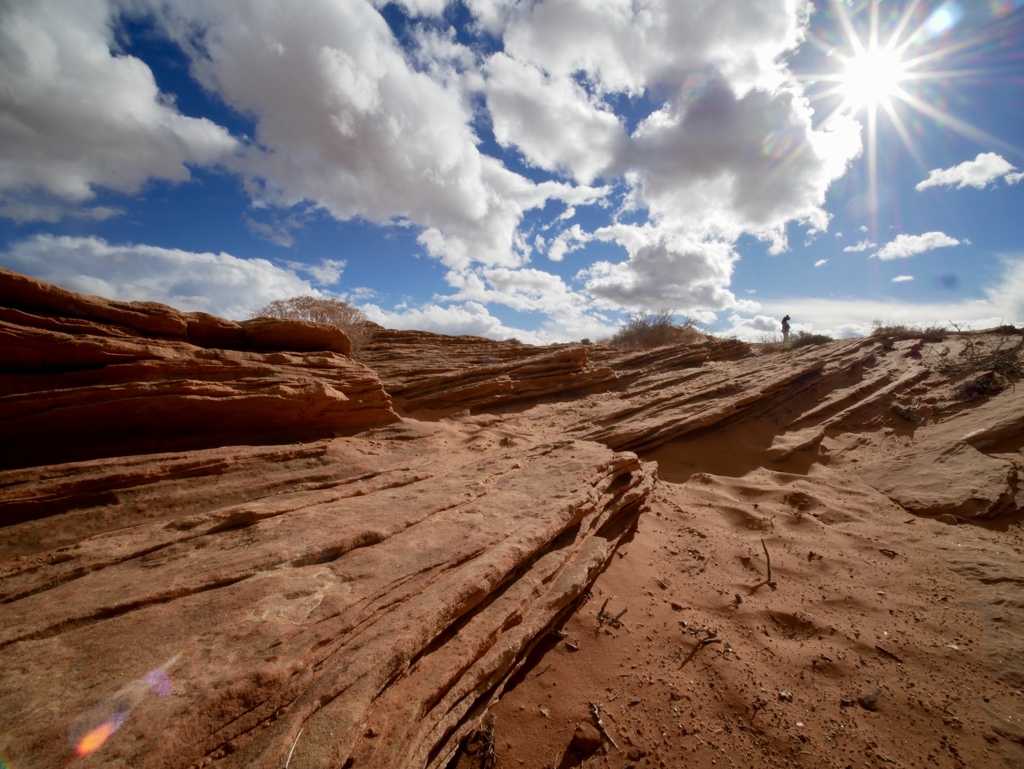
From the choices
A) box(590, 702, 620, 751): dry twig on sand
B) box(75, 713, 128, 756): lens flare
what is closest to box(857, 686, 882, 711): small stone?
A: box(590, 702, 620, 751): dry twig on sand

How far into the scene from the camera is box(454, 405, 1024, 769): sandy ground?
306 centimetres

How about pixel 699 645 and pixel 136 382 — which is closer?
pixel 699 645

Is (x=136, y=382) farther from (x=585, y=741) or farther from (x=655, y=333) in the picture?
(x=655, y=333)

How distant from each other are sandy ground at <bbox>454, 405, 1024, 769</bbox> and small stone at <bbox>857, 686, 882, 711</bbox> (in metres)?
0.01

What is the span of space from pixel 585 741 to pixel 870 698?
7.83 feet

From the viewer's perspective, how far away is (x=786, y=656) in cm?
386

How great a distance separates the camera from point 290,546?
12.2 ft

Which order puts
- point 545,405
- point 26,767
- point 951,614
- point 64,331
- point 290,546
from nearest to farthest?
point 26,767 → point 290,546 → point 951,614 → point 64,331 → point 545,405

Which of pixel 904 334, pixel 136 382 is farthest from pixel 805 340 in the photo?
pixel 136 382

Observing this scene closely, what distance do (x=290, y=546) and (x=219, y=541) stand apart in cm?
77

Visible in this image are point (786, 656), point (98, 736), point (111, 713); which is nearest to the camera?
point (98, 736)

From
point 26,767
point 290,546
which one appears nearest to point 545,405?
point 290,546

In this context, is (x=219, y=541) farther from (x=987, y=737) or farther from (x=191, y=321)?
(x=987, y=737)

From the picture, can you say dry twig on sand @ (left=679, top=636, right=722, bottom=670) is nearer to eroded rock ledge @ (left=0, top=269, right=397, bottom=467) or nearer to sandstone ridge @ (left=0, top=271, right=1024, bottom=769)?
sandstone ridge @ (left=0, top=271, right=1024, bottom=769)
